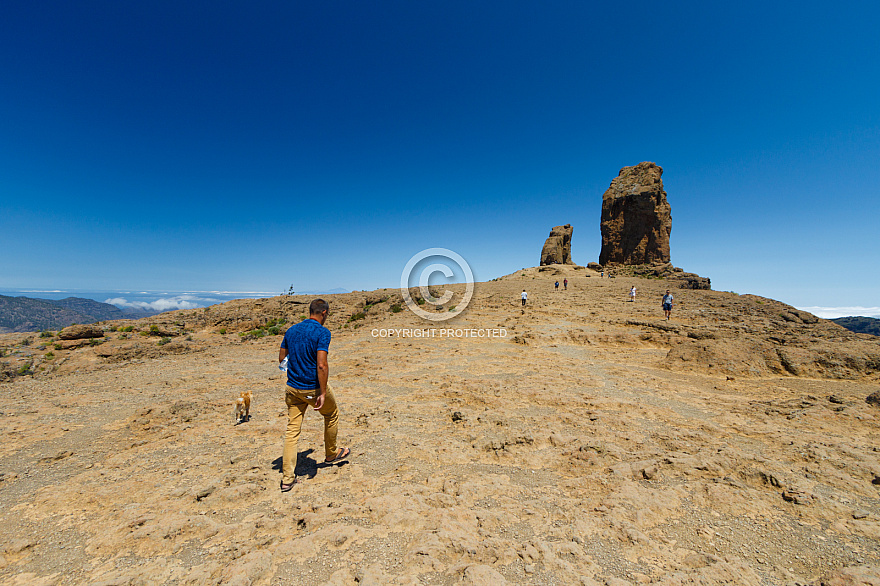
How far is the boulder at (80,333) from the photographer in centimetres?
1301

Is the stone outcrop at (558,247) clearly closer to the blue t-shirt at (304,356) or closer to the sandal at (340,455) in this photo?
the sandal at (340,455)

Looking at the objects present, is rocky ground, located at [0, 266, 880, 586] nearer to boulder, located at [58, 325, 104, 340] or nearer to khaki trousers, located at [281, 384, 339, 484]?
khaki trousers, located at [281, 384, 339, 484]

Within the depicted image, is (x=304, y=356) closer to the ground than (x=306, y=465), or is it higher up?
higher up

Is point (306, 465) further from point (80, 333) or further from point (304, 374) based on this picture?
point (80, 333)

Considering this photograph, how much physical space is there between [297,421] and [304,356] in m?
0.83

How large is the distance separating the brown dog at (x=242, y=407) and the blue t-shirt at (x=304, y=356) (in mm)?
2555

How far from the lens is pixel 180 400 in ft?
23.7

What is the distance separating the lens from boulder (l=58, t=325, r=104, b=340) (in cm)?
1301

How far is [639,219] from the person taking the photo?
2058 inches

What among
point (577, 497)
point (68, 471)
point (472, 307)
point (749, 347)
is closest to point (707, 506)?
point (577, 497)

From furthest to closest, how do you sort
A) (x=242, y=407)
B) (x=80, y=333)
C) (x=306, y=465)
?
(x=80, y=333) < (x=242, y=407) < (x=306, y=465)

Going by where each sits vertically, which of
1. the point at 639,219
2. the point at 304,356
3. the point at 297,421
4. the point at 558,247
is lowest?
the point at 297,421

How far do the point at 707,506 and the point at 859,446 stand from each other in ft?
11.1

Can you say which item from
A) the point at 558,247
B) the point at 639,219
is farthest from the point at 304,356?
the point at 558,247
